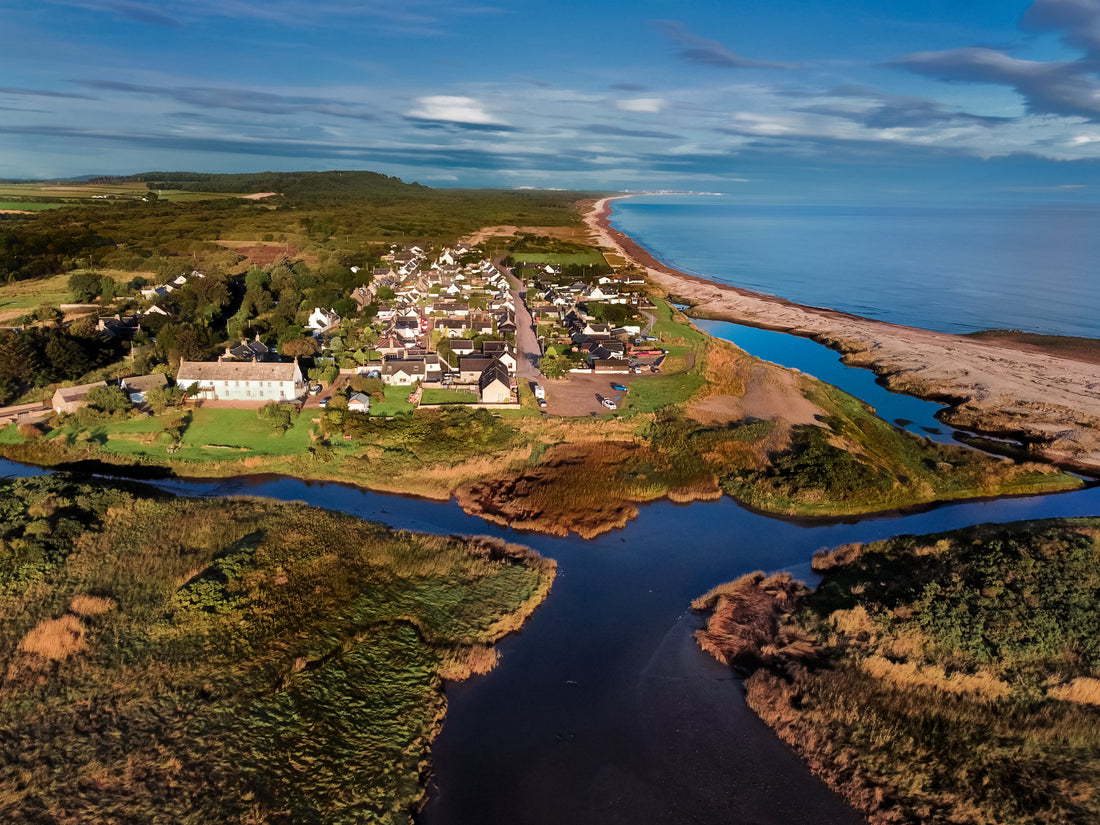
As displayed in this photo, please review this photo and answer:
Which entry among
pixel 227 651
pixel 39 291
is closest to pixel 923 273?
pixel 227 651

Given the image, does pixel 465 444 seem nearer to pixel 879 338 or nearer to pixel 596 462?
pixel 596 462

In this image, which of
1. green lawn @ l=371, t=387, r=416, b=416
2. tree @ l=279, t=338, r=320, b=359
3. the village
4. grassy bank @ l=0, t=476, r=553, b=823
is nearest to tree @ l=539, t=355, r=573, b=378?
the village

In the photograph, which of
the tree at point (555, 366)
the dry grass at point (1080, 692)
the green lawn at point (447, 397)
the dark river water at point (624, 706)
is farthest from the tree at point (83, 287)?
the dry grass at point (1080, 692)

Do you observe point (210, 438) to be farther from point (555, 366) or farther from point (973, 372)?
point (973, 372)

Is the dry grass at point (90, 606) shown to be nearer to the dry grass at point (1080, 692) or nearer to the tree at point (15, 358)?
the tree at point (15, 358)

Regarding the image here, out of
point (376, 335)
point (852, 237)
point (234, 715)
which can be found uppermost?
point (852, 237)

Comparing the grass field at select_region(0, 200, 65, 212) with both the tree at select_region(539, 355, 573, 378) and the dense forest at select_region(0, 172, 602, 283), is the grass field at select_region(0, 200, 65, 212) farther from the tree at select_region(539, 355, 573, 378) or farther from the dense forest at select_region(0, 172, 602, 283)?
the tree at select_region(539, 355, 573, 378)

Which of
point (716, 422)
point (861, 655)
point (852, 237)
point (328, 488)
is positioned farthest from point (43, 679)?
point (852, 237)
